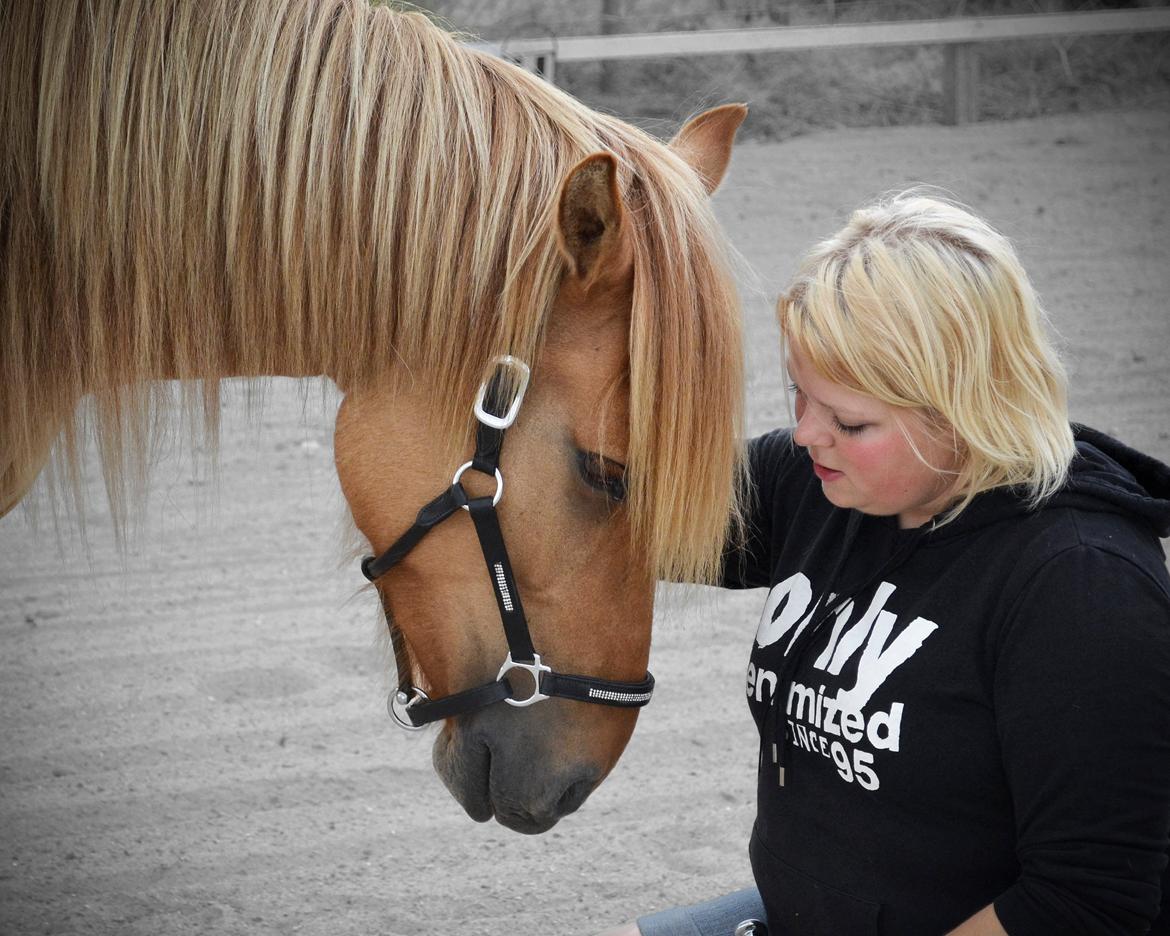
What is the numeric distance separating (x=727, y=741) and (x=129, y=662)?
1.91 meters

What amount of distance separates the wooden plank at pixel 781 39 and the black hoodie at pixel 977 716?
7159 millimetres

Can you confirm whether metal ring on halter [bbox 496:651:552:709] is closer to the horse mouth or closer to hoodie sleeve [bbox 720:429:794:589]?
the horse mouth

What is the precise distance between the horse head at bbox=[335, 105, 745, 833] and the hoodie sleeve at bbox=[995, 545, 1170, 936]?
0.56 meters

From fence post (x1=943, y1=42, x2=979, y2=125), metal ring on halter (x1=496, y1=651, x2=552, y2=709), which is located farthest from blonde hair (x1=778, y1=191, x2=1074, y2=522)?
fence post (x1=943, y1=42, x2=979, y2=125)

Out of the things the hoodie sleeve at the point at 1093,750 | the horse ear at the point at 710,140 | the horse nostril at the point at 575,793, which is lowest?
the horse nostril at the point at 575,793

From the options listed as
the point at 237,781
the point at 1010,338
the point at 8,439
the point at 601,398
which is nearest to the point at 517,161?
the point at 601,398

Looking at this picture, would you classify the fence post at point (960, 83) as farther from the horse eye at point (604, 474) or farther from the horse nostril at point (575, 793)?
the horse nostril at point (575, 793)

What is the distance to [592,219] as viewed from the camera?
1.53 m

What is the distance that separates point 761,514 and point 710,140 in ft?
2.18

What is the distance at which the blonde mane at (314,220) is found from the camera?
161 cm

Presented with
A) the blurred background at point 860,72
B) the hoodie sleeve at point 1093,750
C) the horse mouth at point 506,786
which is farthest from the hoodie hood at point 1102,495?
the blurred background at point 860,72

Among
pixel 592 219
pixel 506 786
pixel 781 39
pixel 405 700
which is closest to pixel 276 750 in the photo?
pixel 405 700

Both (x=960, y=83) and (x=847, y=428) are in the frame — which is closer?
(x=847, y=428)

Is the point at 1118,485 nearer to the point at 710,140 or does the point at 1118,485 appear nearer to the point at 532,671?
the point at 532,671
